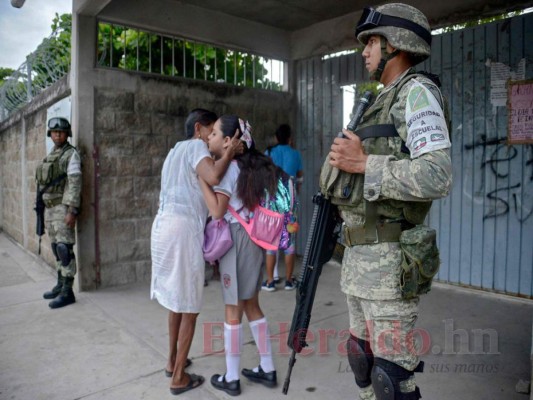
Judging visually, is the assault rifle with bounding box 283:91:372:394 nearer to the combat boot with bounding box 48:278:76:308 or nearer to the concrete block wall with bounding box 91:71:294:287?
the combat boot with bounding box 48:278:76:308

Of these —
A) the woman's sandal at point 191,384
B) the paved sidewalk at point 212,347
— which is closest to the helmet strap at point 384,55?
the paved sidewalk at point 212,347

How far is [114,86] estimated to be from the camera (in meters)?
4.77

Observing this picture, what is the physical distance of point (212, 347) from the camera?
3.34 m

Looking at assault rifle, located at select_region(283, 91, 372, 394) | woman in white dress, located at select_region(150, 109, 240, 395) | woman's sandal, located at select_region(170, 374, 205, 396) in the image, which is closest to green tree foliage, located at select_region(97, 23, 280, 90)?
woman in white dress, located at select_region(150, 109, 240, 395)

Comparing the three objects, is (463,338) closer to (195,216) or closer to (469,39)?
(195,216)

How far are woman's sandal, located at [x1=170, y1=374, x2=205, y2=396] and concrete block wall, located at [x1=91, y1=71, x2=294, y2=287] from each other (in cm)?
244

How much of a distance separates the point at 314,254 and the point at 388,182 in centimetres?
57

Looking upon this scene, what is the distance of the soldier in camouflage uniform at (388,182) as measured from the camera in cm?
158

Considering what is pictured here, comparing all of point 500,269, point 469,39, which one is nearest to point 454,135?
point 469,39

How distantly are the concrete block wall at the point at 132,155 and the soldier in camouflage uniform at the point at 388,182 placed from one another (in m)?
3.52

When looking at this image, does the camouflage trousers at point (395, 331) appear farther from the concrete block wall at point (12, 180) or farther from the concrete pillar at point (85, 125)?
the concrete block wall at point (12, 180)

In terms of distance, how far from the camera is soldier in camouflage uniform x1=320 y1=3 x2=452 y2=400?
1583 mm

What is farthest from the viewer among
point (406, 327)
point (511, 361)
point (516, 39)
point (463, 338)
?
point (516, 39)

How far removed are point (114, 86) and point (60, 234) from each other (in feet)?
5.44
